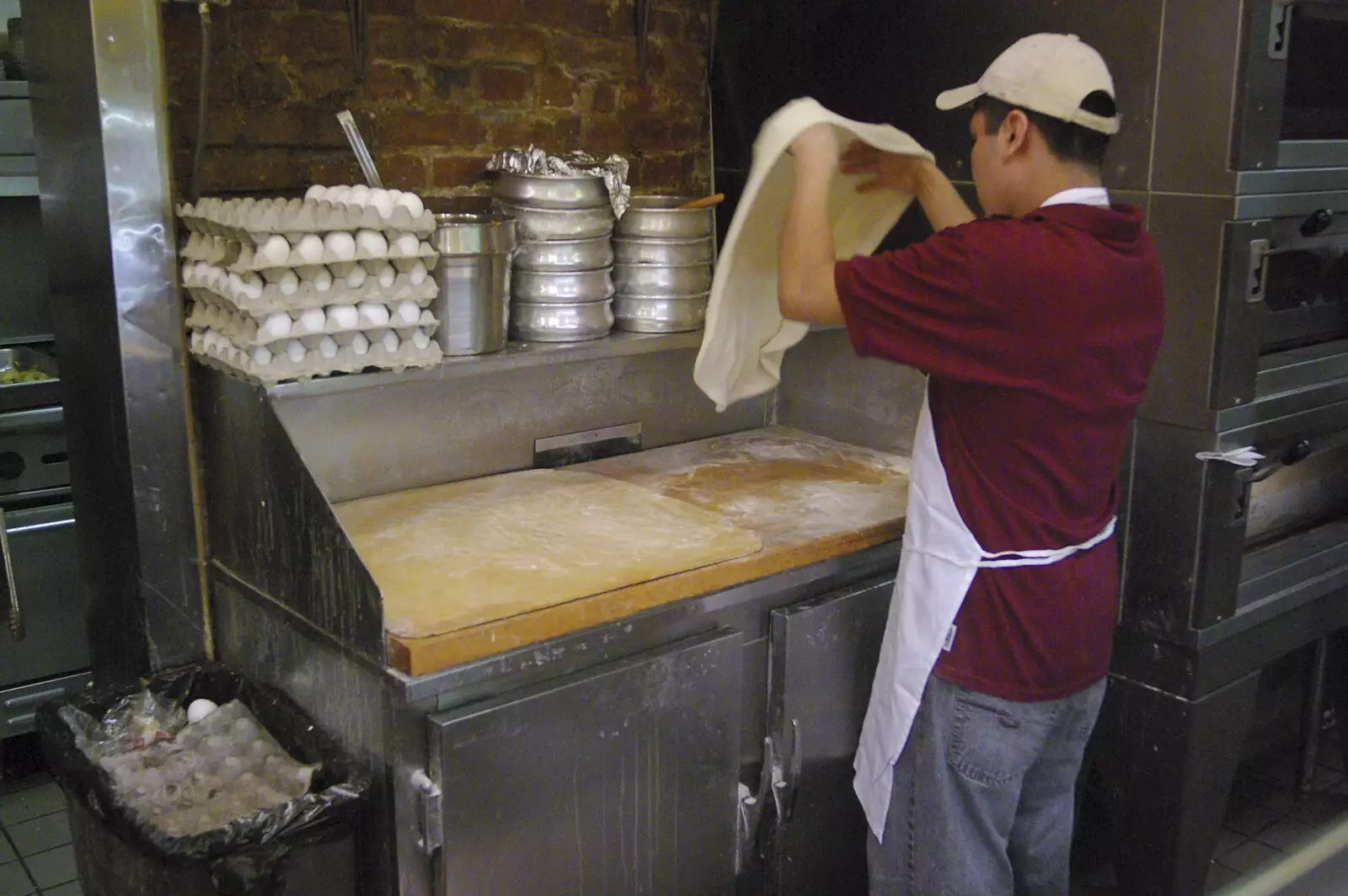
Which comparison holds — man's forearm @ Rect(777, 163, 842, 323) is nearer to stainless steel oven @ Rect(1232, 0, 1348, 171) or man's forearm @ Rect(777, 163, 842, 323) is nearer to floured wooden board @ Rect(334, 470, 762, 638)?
floured wooden board @ Rect(334, 470, 762, 638)

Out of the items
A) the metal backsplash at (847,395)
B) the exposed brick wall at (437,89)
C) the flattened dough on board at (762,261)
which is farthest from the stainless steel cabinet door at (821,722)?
the exposed brick wall at (437,89)

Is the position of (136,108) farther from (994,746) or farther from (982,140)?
(994,746)

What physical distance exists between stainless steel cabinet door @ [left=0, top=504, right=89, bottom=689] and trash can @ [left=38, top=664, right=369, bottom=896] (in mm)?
1280

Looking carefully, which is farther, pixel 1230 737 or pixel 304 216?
pixel 1230 737

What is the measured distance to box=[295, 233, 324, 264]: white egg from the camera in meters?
1.76

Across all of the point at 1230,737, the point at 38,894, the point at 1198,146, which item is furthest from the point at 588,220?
the point at 38,894

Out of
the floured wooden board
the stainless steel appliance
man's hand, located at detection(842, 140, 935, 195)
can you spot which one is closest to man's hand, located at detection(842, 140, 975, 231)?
man's hand, located at detection(842, 140, 935, 195)

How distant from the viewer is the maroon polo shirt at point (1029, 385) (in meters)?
1.54

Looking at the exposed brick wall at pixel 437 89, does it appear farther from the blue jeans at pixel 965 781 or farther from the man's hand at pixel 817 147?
the blue jeans at pixel 965 781

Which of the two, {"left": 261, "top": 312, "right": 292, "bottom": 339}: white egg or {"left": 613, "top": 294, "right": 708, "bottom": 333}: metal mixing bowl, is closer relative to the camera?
{"left": 261, "top": 312, "right": 292, "bottom": 339}: white egg

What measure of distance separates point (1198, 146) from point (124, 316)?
1815 millimetres

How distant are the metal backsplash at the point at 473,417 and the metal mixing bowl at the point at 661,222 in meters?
0.27

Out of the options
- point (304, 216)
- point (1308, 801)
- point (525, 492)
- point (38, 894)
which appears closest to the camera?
point (304, 216)

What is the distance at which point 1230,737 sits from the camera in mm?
2266
